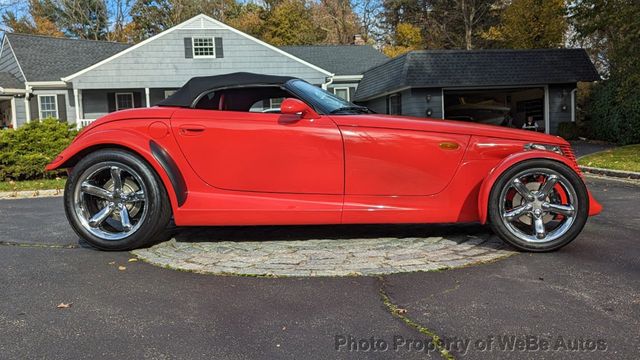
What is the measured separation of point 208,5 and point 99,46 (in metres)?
24.1

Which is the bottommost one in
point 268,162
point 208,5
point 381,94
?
point 268,162

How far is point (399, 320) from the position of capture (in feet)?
9.69

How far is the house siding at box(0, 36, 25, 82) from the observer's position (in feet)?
81.7

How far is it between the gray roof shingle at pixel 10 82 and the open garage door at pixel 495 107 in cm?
1902

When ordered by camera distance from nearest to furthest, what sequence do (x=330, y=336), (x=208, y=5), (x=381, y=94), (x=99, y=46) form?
1. (x=330, y=336)
2. (x=381, y=94)
3. (x=99, y=46)
4. (x=208, y=5)

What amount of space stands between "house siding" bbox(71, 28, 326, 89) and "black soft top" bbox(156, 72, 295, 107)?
19.3 m

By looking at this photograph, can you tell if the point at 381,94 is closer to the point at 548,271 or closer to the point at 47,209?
the point at 47,209

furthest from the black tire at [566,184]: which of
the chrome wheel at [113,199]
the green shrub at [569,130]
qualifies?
the green shrub at [569,130]

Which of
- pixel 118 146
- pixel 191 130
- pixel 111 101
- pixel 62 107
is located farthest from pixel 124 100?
pixel 191 130

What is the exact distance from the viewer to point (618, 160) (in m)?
12.5

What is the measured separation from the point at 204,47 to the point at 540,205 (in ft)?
71.4

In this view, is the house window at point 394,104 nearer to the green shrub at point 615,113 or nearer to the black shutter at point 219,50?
the green shrub at point 615,113

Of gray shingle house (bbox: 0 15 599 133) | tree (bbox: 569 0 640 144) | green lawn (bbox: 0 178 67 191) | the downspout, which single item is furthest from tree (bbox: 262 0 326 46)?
green lawn (bbox: 0 178 67 191)

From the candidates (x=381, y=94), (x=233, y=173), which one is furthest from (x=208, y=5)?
(x=233, y=173)
